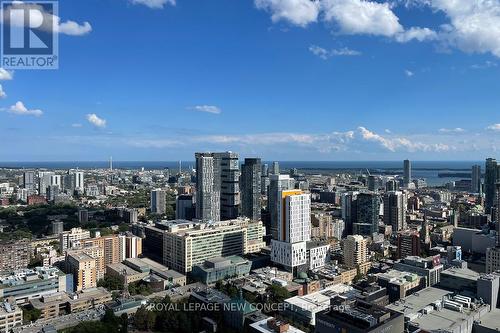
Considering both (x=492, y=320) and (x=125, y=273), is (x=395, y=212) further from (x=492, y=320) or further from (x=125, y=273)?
(x=125, y=273)

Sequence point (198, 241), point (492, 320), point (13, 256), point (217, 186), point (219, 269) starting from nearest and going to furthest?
point (492, 320), point (219, 269), point (13, 256), point (198, 241), point (217, 186)

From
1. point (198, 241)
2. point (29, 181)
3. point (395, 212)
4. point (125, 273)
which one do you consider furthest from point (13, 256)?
point (29, 181)

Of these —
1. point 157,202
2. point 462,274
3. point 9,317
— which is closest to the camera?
point 9,317

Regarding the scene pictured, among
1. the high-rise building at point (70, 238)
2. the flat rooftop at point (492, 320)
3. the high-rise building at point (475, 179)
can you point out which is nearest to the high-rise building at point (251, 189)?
the high-rise building at point (70, 238)

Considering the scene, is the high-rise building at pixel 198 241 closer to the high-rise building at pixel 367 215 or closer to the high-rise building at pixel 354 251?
the high-rise building at pixel 354 251

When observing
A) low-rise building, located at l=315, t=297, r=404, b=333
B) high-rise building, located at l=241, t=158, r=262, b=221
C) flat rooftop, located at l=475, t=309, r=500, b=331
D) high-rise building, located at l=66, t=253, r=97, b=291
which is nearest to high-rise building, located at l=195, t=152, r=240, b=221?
high-rise building, located at l=241, t=158, r=262, b=221
